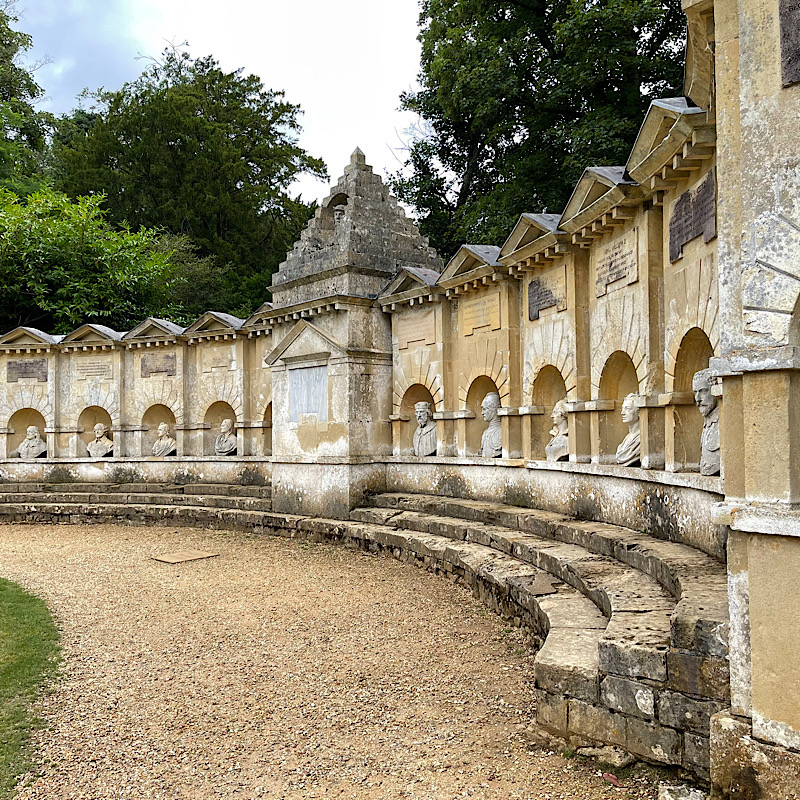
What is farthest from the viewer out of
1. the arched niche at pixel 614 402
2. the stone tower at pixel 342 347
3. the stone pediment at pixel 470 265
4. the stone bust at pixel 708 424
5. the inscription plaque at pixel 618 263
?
the stone tower at pixel 342 347

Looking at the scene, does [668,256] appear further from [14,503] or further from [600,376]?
[14,503]

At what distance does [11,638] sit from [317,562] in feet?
12.2

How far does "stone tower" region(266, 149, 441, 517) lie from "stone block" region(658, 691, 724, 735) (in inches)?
286

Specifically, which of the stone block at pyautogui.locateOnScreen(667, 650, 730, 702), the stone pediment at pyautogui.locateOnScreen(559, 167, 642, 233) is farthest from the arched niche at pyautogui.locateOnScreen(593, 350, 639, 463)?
the stone block at pyautogui.locateOnScreen(667, 650, 730, 702)

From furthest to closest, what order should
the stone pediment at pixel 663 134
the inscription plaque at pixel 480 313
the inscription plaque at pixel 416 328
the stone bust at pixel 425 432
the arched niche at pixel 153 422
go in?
the arched niche at pixel 153 422 → the stone bust at pixel 425 432 → the inscription plaque at pixel 416 328 → the inscription plaque at pixel 480 313 → the stone pediment at pixel 663 134

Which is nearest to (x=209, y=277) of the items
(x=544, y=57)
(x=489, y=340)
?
(x=544, y=57)

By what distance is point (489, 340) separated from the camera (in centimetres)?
941

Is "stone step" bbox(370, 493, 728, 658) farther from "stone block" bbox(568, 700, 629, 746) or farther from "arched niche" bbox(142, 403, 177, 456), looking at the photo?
"arched niche" bbox(142, 403, 177, 456)

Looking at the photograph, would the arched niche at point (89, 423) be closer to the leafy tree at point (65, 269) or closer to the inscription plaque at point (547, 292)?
the leafy tree at point (65, 269)

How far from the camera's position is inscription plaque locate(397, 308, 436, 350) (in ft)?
34.1

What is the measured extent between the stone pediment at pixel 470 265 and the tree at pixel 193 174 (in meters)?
14.8

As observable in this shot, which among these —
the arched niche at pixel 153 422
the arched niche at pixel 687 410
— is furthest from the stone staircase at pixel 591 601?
the arched niche at pixel 153 422

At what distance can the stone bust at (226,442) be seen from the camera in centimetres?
1357

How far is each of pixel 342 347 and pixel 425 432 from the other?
5.91 feet
